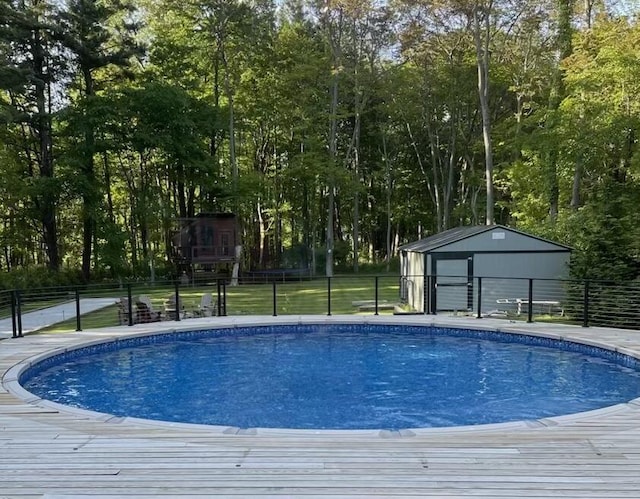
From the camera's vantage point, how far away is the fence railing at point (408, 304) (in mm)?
8633

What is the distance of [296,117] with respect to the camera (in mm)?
23547

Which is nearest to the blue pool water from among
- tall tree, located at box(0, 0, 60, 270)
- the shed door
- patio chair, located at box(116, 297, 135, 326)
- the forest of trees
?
patio chair, located at box(116, 297, 135, 326)

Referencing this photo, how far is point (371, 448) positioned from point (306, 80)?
2089cm

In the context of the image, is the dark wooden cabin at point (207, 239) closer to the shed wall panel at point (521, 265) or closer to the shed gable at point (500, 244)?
the shed gable at point (500, 244)

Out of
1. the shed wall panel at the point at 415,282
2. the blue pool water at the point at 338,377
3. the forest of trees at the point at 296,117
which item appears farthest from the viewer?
the forest of trees at the point at 296,117

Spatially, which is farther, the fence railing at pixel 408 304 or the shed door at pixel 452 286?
the shed door at pixel 452 286

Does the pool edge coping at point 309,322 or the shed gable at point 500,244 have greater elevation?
the shed gable at point 500,244

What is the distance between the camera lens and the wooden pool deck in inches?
111

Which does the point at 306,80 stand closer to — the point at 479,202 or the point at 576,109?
the point at 479,202

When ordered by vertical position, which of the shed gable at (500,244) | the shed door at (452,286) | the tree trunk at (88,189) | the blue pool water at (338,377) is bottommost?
the blue pool water at (338,377)

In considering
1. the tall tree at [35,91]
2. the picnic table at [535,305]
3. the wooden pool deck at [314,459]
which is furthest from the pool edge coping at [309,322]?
the tall tree at [35,91]

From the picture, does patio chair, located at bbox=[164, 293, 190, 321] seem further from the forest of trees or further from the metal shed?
the forest of trees

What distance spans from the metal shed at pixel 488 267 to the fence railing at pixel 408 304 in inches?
0.9

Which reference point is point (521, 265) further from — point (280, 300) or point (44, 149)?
point (44, 149)
